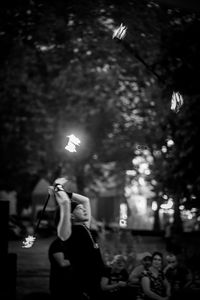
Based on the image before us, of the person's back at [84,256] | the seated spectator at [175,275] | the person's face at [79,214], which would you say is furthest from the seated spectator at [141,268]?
the person's face at [79,214]

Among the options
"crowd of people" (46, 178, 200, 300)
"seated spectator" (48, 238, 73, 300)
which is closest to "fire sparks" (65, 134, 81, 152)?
"crowd of people" (46, 178, 200, 300)

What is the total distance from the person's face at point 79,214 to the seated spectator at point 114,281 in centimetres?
117

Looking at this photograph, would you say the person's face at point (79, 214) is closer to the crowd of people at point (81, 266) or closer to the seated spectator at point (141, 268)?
the crowd of people at point (81, 266)

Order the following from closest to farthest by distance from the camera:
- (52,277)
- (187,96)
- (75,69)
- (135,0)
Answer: (52,277)
(135,0)
(187,96)
(75,69)

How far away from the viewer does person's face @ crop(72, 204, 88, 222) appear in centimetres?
601

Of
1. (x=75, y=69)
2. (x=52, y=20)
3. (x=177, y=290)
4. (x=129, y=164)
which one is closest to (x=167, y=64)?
(x=52, y=20)

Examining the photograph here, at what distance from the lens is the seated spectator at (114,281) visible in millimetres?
6593

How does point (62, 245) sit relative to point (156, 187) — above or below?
above

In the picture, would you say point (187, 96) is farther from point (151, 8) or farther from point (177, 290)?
point (177, 290)

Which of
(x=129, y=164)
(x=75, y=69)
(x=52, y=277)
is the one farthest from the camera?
(x=129, y=164)

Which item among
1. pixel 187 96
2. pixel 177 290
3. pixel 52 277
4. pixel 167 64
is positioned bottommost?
pixel 177 290

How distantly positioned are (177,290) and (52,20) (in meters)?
8.10

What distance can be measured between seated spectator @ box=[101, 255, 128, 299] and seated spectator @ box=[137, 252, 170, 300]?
0.38 metres

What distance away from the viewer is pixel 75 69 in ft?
63.3
